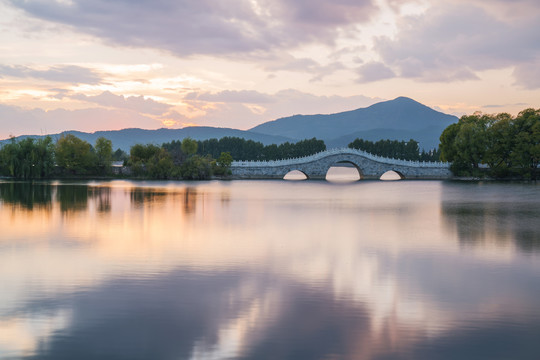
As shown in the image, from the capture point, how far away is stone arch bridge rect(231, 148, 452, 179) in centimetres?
6141

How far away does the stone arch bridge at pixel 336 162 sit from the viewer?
61406mm

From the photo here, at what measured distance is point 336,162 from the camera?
206 ft

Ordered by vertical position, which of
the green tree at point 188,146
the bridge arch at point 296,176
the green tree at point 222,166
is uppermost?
the green tree at point 188,146

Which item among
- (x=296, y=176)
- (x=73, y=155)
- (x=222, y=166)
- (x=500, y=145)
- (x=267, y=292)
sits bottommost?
(x=296, y=176)

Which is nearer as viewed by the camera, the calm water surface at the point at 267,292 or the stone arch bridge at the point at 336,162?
the calm water surface at the point at 267,292

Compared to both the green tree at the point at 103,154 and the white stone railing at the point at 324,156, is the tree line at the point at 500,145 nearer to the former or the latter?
the white stone railing at the point at 324,156

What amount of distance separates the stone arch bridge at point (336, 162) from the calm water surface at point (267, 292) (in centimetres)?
4596

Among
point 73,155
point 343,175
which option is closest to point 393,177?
point 343,175

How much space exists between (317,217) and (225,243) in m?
6.81

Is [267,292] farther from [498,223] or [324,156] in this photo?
[324,156]

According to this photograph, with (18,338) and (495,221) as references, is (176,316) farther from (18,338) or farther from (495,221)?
(495,221)

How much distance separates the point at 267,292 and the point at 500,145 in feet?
157

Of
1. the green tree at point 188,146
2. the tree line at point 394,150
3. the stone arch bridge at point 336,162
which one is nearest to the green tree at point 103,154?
the green tree at point 188,146

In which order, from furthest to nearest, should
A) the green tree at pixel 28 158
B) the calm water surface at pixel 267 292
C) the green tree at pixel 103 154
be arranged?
1. the green tree at pixel 103 154
2. the green tree at pixel 28 158
3. the calm water surface at pixel 267 292
